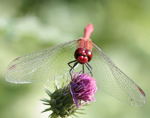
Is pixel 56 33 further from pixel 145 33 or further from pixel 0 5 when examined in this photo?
pixel 145 33

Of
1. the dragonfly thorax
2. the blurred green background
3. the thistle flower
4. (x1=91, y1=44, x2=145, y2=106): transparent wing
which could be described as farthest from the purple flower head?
the blurred green background

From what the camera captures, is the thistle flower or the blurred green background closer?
the thistle flower

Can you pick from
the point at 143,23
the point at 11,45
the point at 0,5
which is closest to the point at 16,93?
the point at 11,45

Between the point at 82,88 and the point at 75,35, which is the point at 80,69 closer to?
the point at 82,88

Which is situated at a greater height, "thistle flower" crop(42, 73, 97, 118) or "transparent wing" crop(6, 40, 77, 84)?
"transparent wing" crop(6, 40, 77, 84)

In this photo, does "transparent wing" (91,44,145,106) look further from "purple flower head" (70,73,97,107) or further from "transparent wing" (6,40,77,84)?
"transparent wing" (6,40,77,84)

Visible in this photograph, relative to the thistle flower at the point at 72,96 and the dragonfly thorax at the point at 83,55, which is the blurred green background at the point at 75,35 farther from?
the dragonfly thorax at the point at 83,55
